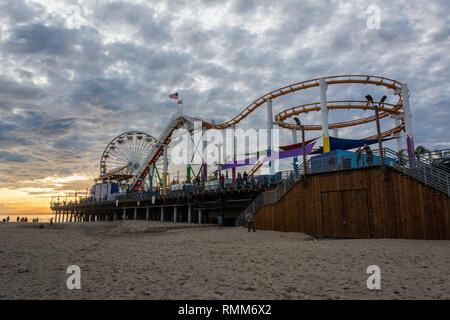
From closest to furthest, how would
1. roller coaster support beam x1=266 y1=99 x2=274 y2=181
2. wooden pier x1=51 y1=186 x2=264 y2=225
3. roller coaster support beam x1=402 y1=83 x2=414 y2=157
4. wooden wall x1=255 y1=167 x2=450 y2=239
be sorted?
wooden wall x1=255 y1=167 x2=450 y2=239 < roller coaster support beam x1=402 y1=83 x2=414 y2=157 < wooden pier x1=51 y1=186 x2=264 y2=225 < roller coaster support beam x1=266 y1=99 x2=274 y2=181

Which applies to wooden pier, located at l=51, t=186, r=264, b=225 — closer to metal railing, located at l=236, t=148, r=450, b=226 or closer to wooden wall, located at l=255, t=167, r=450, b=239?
metal railing, located at l=236, t=148, r=450, b=226

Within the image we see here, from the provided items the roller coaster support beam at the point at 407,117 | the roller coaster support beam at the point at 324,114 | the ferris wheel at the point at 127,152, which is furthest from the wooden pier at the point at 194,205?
the roller coaster support beam at the point at 407,117

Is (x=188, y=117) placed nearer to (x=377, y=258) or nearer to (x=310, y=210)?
(x=310, y=210)

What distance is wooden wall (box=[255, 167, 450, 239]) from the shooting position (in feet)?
40.6

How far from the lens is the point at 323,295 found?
507 cm

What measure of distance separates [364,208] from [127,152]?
165ft

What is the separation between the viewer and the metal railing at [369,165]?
12430 mm

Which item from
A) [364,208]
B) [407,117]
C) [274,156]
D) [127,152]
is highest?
[127,152]

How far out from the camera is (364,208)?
46.9ft

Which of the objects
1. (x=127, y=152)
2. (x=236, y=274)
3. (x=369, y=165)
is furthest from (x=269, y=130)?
(x=127, y=152)

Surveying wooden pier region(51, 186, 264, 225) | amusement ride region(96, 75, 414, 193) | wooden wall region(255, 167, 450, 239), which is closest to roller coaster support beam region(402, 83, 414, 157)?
amusement ride region(96, 75, 414, 193)

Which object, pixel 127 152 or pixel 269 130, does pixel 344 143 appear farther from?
pixel 127 152

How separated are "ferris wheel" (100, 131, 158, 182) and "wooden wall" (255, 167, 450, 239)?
138 ft
